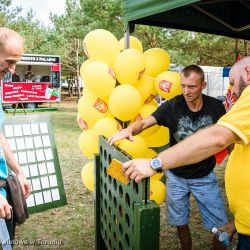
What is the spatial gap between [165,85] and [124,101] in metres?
0.47

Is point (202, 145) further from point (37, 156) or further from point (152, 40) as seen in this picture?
point (152, 40)

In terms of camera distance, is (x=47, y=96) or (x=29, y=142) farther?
(x=47, y=96)

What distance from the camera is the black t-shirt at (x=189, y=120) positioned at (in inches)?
122

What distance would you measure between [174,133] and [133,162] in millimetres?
1519

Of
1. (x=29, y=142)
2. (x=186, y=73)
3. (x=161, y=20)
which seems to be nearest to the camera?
(x=186, y=73)

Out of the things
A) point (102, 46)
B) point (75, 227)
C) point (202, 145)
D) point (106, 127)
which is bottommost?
point (75, 227)

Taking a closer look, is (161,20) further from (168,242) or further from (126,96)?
(168,242)

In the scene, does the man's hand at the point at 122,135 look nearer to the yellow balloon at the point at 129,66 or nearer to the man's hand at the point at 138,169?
the yellow balloon at the point at 129,66

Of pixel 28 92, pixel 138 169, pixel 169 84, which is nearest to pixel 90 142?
pixel 169 84

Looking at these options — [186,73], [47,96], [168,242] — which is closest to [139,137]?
[186,73]

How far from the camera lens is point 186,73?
10.3 feet

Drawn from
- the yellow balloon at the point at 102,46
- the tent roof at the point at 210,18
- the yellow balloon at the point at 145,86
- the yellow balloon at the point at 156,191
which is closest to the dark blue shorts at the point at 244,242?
the yellow balloon at the point at 156,191

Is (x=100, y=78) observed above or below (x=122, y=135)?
above

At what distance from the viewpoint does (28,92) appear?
17.9 m
